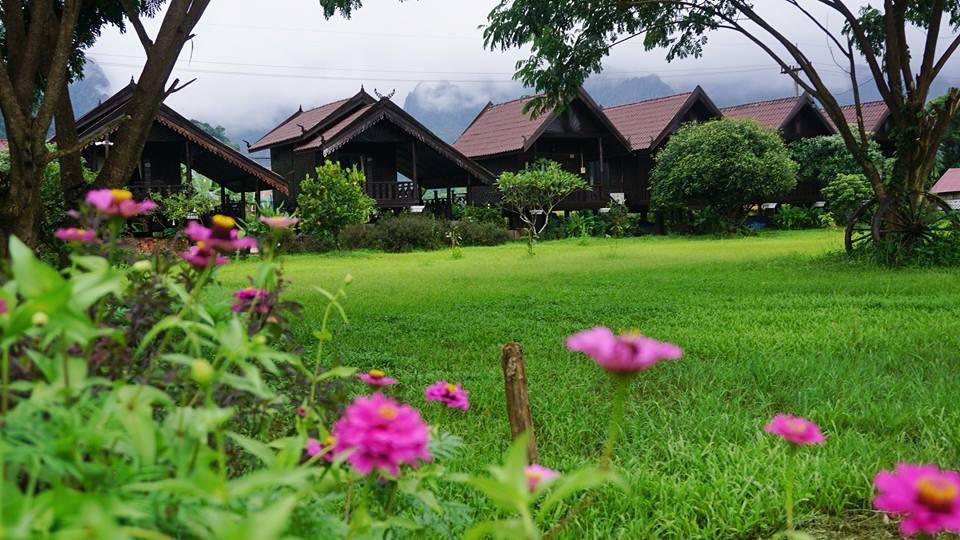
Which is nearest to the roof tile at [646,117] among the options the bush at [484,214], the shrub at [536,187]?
the shrub at [536,187]

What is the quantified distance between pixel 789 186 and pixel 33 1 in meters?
23.3

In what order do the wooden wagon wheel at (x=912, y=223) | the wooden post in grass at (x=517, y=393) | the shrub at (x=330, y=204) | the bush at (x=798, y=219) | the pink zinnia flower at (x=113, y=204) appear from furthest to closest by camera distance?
the bush at (x=798, y=219) → the shrub at (x=330, y=204) → the wooden wagon wheel at (x=912, y=223) → the wooden post in grass at (x=517, y=393) → the pink zinnia flower at (x=113, y=204)

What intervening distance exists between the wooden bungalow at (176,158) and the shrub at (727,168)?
11.6 meters

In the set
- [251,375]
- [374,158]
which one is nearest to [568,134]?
[374,158]

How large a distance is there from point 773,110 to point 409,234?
1824 centimetres

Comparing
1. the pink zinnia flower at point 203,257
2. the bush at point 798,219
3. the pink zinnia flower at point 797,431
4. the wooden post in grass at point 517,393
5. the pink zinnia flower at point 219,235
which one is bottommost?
the bush at point 798,219

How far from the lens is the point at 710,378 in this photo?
424 centimetres

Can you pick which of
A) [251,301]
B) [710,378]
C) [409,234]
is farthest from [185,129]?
[251,301]

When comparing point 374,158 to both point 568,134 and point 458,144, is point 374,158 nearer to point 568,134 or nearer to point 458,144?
point 458,144

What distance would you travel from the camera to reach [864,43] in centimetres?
1138

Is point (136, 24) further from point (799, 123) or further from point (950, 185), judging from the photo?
point (950, 185)

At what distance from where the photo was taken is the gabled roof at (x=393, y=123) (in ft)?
72.8

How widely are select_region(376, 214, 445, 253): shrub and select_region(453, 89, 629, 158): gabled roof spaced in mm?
6036

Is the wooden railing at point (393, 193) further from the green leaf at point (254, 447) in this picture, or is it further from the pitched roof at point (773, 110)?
the green leaf at point (254, 447)
